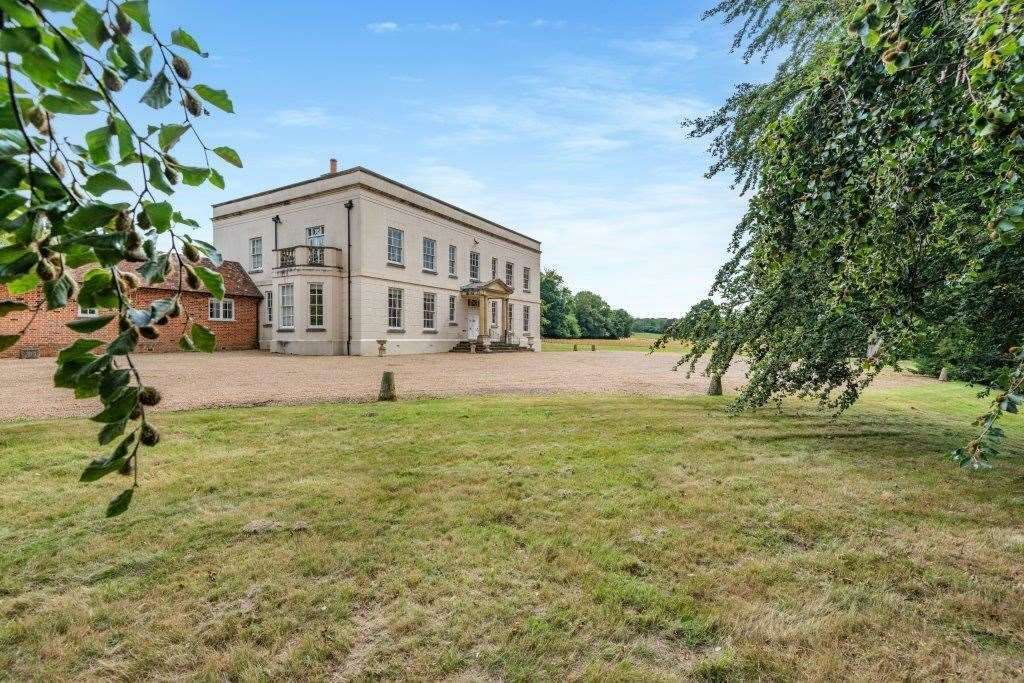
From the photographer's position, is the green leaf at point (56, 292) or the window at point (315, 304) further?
the window at point (315, 304)

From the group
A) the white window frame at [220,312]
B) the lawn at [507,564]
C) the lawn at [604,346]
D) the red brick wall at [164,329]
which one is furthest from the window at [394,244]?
the lawn at [507,564]

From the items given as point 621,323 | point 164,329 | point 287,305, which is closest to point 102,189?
point 164,329

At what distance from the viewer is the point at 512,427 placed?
5988 millimetres

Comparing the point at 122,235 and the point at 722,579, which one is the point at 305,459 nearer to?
the point at 722,579

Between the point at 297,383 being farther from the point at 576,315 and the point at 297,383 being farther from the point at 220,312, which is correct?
the point at 576,315

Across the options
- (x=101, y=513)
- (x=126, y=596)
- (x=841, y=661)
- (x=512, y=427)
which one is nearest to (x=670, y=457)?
(x=512, y=427)

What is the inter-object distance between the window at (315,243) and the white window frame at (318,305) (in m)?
0.93

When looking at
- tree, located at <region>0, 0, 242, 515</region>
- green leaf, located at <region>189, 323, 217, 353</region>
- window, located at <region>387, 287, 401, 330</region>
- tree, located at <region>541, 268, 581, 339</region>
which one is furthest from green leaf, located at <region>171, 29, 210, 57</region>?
tree, located at <region>541, 268, 581, 339</region>

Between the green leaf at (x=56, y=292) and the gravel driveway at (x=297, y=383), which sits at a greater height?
the green leaf at (x=56, y=292)

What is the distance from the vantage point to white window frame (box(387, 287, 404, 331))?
21.1 metres

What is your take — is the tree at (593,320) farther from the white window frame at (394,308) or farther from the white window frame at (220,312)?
the white window frame at (220,312)

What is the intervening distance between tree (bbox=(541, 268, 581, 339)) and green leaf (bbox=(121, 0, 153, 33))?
4462 cm

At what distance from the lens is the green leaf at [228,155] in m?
0.93

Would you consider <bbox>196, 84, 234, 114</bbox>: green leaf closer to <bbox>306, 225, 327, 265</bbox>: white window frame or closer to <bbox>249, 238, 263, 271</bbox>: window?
<bbox>306, 225, 327, 265</bbox>: white window frame
